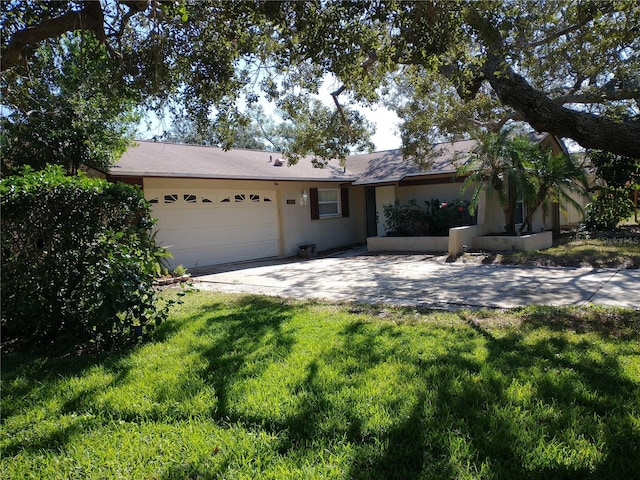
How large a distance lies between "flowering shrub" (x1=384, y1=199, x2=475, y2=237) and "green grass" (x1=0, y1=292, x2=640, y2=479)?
30.2 ft

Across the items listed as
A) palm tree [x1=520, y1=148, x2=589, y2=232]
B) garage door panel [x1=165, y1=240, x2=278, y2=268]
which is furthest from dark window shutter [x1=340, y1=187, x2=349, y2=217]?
palm tree [x1=520, y1=148, x2=589, y2=232]

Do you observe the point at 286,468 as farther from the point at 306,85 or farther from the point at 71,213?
the point at 306,85

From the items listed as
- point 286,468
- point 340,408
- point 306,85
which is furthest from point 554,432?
point 306,85

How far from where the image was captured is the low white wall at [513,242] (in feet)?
41.6

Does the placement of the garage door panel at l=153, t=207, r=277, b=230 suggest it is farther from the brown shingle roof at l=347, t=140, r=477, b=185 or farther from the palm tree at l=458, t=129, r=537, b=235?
the palm tree at l=458, t=129, r=537, b=235

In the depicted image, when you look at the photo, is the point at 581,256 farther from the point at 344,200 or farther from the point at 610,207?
the point at 344,200

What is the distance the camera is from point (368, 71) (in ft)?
32.3

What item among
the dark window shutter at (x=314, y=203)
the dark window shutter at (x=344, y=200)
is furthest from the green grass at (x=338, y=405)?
the dark window shutter at (x=344, y=200)

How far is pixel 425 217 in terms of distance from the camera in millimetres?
15422

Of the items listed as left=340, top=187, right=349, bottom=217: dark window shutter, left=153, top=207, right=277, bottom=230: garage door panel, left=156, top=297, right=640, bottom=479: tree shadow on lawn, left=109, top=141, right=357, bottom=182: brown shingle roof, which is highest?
left=109, top=141, right=357, bottom=182: brown shingle roof

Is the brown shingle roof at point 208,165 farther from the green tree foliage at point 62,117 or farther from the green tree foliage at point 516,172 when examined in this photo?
the green tree foliage at point 516,172

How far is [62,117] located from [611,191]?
17.5 meters

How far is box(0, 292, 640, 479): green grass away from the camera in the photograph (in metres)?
2.80

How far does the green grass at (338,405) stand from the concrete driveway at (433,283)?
173 centimetres
